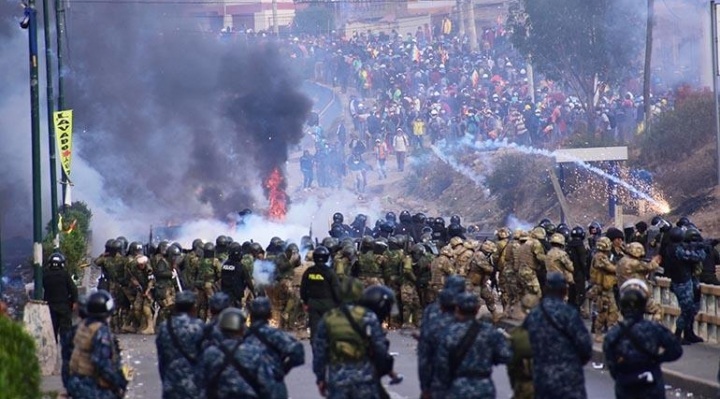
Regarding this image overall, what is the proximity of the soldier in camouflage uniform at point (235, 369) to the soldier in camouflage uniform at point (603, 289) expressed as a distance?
8836 millimetres

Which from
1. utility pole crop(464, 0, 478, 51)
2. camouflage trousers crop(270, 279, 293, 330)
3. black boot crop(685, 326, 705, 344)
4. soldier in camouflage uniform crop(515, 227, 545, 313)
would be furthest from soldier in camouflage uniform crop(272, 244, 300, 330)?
utility pole crop(464, 0, 478, 51)

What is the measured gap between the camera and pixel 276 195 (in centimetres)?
4341

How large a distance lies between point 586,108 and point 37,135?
28733 mm

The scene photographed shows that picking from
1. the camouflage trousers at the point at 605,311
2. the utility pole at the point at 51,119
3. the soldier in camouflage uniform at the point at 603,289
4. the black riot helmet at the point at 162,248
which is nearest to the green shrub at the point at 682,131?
the utility pole at the point at 51,119

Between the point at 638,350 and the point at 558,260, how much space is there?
8.86 meters

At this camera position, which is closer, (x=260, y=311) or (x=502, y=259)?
(x=260, y=311)

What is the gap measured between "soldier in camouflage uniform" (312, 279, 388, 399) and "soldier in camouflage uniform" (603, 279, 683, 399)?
64.4 inches

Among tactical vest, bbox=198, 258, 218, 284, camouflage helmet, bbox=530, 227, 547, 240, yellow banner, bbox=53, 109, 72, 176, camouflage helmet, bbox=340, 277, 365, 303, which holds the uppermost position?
yellow banner, bbox=53, 109, 72, 176

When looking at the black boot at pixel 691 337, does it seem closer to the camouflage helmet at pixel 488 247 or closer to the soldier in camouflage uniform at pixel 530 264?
the soldier in camouflage uniform at pixel 530 264

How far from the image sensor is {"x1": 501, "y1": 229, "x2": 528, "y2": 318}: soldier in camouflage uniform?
2106 cm

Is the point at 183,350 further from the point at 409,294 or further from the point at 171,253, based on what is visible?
the point at 171,253

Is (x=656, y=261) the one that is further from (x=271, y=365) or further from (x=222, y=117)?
(x=222, y=117)

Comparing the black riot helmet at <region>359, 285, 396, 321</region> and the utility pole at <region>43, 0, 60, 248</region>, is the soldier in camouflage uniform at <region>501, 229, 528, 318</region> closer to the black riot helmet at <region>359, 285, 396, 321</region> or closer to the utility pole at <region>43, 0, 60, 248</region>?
the utility pole at <region>43, 0, 60, 248</region>

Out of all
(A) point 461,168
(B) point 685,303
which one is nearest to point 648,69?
(A) point 461,168
